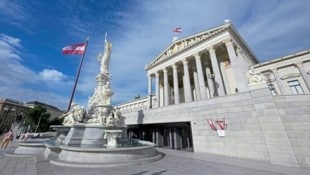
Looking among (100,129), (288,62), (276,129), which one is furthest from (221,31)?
(100,129)

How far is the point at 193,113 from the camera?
14.1 m

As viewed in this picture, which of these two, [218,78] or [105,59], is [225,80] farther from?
[105,59]

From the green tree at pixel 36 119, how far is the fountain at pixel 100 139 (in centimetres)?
3720

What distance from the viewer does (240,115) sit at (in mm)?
10977

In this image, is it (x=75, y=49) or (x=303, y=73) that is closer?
(x=75, y=49)

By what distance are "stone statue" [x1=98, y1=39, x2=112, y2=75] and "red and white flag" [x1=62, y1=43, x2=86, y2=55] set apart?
4.54m

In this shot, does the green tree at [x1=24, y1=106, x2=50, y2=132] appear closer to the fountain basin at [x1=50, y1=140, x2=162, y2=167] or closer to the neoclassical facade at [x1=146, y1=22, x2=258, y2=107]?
the neoclassical facade at [x1=146, y1=22, x2=258, y2=107]

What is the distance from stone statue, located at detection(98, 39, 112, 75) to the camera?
15.7 metres

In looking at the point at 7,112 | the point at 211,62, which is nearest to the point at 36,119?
the point at 7,112

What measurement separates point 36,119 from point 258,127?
52839mm

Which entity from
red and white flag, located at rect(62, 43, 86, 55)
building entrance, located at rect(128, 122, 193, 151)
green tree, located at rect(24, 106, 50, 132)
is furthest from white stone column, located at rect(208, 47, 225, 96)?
green tree, located at rect(24, 106, 50, 132)

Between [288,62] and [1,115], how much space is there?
8898cm

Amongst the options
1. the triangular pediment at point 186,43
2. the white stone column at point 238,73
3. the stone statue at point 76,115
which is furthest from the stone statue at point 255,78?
the stone statue at point 76,115

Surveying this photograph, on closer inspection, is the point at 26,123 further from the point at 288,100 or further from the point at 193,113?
the point at 288,100
